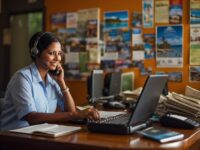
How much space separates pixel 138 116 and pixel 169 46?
2007mm

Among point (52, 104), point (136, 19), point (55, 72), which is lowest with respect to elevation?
point (52, 104)

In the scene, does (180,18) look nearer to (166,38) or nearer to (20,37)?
(166,38)

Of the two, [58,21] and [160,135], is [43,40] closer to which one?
[160,135]

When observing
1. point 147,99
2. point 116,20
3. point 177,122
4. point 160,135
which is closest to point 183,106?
point 177,122

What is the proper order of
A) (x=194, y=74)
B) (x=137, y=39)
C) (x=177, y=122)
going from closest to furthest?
1. (x=177, y=122)
2. (x=194, y=74)
3. (x=137, y=39)

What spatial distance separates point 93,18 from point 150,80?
2.45 metres

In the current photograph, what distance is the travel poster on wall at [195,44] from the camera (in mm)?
3309

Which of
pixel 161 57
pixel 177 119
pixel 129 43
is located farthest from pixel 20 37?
pixel 177 119

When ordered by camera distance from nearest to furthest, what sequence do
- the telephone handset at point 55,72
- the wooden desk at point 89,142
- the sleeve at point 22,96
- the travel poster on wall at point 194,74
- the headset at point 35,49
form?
the wooden desk at point 89,142 < the sleeve at point 22,96 < the headset at point 35,49 < the telephone handset at point 55,72 < the travel poster on wall at point 194,74

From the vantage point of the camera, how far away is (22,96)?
6.30ft

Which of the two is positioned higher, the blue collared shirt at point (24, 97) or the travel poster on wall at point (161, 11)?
the travel poster on wall at point (161, 11)

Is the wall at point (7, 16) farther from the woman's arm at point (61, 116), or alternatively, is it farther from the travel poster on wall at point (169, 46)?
the woman's arm at point (61, 116)

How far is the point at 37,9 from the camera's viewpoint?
4.25m

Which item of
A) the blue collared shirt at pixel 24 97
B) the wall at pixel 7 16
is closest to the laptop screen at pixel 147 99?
the blue collared shirt at pixel 24 97
